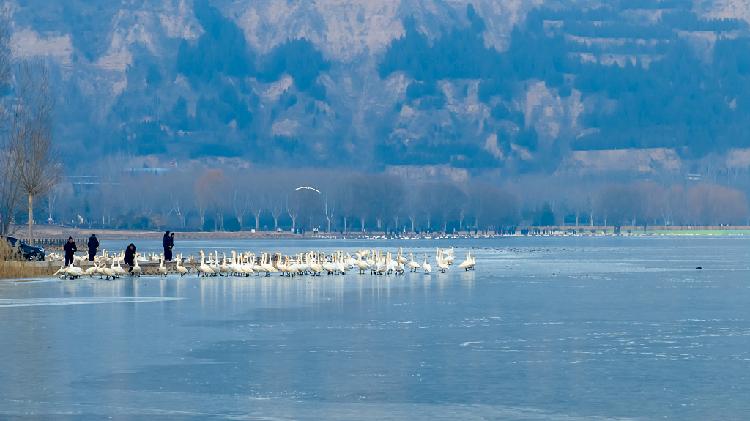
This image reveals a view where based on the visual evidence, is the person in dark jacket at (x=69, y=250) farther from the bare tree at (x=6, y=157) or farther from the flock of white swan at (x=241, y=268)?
the bare tree at (x=6, y=157)

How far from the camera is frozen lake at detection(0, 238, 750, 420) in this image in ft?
79.9

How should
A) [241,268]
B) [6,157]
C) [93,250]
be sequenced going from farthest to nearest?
[6,157] < [93,250] < [241,268]

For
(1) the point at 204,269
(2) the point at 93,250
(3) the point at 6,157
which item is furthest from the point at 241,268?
(3) the point at 6,157

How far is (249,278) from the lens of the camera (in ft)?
240

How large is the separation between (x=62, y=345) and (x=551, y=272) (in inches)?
2204

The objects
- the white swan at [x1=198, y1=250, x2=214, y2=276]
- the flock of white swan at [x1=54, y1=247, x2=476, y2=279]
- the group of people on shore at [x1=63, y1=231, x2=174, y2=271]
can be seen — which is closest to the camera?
the flock of white swan at [x1=54, y1=247, x2=476, y2=279]

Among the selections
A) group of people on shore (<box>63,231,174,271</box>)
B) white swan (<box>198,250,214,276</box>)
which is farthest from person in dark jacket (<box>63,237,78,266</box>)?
white swan (<box>198,250,214,276</box>)

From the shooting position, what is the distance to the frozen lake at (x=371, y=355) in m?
24.3

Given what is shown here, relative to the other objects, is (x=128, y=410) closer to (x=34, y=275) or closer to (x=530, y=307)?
(x=530, y=307)

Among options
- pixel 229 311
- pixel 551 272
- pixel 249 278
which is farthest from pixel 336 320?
pixel 551 272

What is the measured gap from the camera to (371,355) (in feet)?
105

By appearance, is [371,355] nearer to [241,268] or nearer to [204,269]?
[204,269]

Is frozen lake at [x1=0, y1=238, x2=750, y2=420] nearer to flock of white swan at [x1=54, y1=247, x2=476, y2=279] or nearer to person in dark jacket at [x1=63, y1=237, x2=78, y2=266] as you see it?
flock of white swan at [x1=54, y1=247, x2=476, y2=279]

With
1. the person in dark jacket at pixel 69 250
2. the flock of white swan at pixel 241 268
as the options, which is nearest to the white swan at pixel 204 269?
the flock of white swan at pixel 241 268
